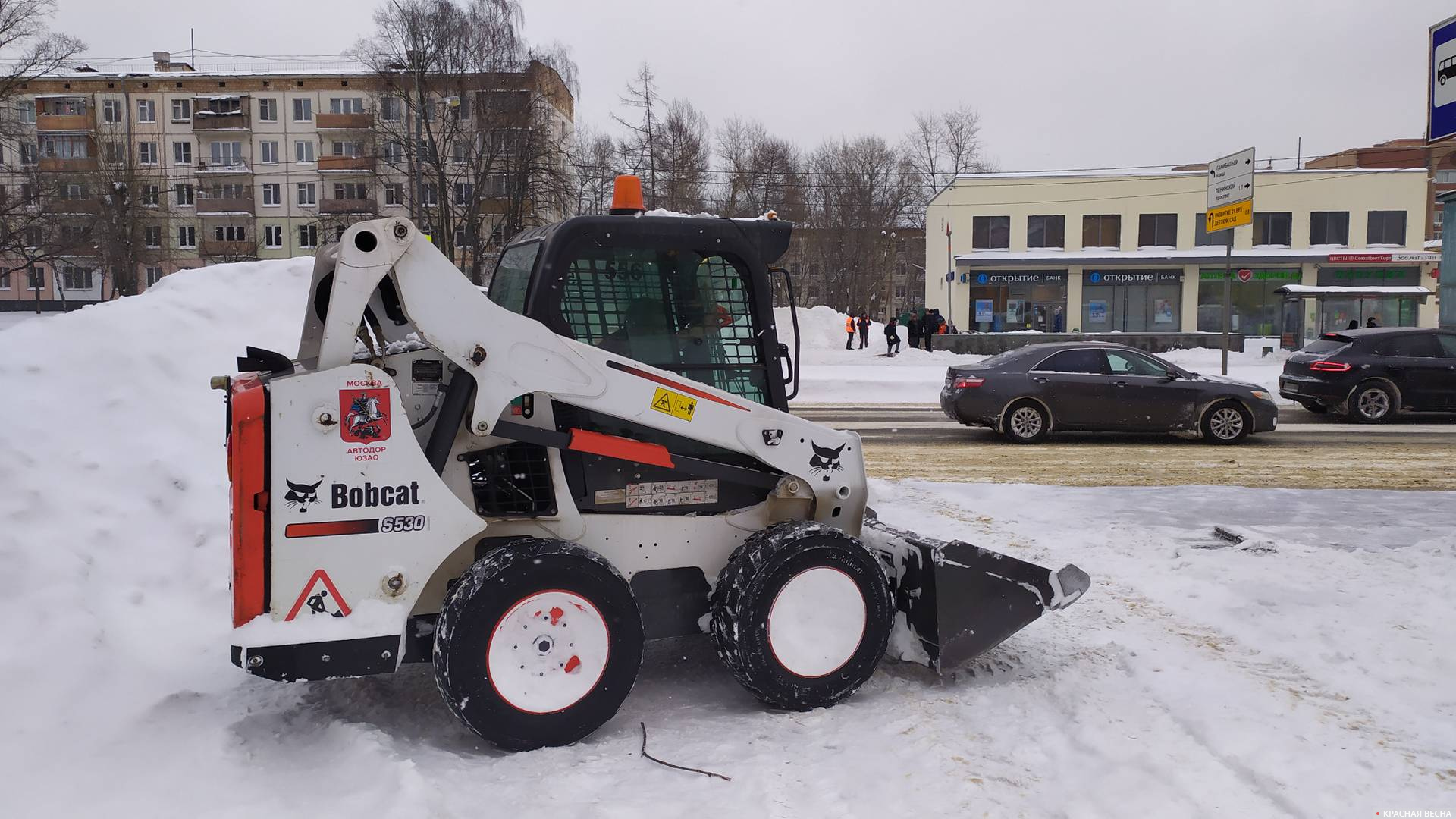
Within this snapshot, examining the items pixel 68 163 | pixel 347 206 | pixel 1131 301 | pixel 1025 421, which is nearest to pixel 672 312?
pixel 1025 421

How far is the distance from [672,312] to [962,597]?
186 centimetres

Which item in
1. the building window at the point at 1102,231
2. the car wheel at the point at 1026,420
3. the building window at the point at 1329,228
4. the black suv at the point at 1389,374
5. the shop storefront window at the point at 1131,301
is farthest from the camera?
the building window at the point at 1102,231

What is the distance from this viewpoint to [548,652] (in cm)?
398

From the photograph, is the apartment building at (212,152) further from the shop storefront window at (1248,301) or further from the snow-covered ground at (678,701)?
the snow-covered ground at (678,701)

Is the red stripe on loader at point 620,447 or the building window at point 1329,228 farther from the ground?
the building window at point 1329,228

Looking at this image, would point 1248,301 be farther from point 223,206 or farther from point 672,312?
point 223,206

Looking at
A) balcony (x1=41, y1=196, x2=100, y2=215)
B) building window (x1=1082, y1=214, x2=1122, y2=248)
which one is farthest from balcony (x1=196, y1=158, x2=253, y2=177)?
building window (x1=1082, y1=214, x2=1122, y2=248)

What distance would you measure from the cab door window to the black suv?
1551cm

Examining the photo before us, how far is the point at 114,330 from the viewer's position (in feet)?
23.2

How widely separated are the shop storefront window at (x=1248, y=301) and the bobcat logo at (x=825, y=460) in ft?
170

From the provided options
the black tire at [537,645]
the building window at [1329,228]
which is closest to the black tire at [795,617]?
the black tire at [537,645]

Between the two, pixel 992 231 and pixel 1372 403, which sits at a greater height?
pixel 992 231

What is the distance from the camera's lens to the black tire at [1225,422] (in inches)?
556

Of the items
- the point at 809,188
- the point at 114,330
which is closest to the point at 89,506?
the point at 114,330
